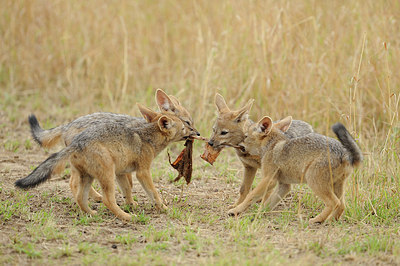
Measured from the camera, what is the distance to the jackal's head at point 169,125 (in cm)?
684

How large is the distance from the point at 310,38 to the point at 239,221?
204 inches

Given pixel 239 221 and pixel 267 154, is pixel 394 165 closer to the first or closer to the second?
pixel 267 154

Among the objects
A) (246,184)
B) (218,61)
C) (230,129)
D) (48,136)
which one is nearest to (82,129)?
(48,136)

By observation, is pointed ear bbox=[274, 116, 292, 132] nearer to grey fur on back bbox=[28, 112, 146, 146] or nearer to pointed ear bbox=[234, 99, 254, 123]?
pointed ear bbox=[234, 99, 254, 123]

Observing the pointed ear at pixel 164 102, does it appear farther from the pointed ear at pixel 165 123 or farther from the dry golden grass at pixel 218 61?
the dry golden grass at pixel 218 61

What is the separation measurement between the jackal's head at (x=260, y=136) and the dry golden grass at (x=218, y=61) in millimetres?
952

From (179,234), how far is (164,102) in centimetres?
247

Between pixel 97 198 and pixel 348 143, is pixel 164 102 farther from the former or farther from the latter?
pixel 348 143

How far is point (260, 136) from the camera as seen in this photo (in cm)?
680

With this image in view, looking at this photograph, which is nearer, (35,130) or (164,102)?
(35,130)

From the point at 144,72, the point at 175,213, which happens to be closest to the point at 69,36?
the point at 144,72

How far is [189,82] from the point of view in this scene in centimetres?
1088

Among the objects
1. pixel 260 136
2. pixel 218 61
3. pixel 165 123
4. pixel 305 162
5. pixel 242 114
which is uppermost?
pixel 218 61

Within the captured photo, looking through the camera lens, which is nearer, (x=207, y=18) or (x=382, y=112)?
(x=382, y=112)
